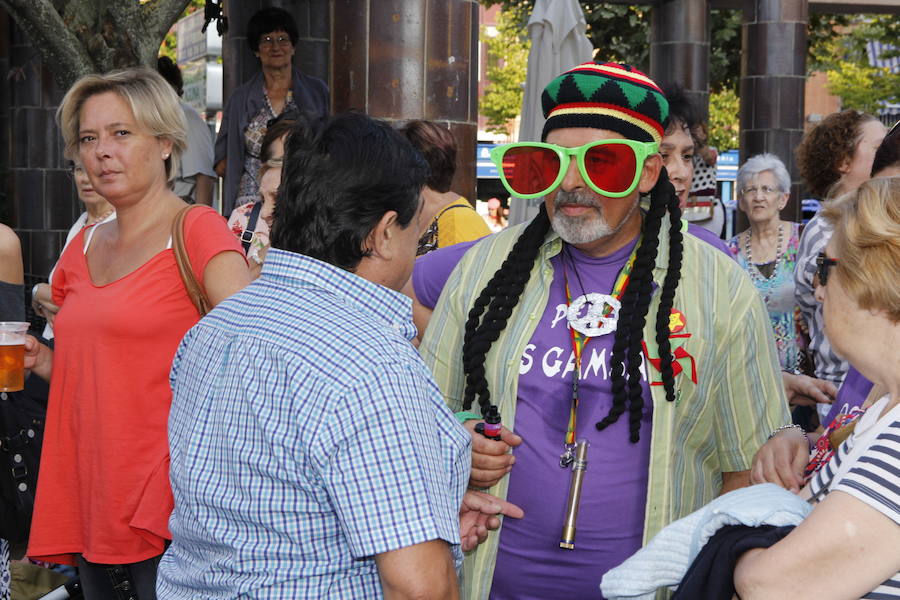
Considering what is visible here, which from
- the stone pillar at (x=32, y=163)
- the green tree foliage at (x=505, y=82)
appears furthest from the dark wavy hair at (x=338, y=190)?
the green tree foliage at (x=505, y=82)

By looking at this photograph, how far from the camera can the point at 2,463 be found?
11.6ft

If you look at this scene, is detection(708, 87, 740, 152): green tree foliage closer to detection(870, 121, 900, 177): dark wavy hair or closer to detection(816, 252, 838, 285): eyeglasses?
detection(870, 121, 900, 177): dark wavy hair

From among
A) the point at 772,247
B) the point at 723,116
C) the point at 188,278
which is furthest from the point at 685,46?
the point at 723,116

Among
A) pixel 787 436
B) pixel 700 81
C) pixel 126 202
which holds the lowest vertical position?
pixel 787 436

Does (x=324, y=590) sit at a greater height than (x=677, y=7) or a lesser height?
lesser

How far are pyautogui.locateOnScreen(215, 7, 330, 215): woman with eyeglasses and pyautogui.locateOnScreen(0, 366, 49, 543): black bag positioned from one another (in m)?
3.15

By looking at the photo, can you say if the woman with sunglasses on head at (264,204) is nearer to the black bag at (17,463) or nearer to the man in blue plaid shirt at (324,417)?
the black bag at (17,463)

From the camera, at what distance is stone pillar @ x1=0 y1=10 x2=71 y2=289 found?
1030 centimetres

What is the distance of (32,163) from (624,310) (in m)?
9.00

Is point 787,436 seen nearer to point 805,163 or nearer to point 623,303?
point 623,303

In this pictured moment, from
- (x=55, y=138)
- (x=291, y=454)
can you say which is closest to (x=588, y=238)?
(x=291, y=454)

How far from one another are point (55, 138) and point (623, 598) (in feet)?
30.8

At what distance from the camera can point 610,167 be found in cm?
279

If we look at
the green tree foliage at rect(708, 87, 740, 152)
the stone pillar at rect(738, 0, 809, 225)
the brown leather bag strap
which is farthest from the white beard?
the green tree foliage at rect(708, 87, 740, 152)
